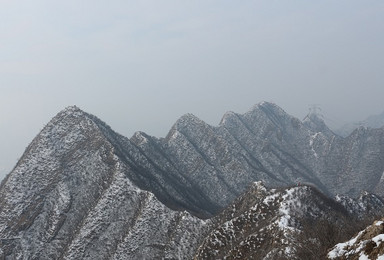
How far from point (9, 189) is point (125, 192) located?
34.6 m

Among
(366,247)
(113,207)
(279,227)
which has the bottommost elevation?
(366,247)

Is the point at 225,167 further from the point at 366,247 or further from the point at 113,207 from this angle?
the point at 366,247

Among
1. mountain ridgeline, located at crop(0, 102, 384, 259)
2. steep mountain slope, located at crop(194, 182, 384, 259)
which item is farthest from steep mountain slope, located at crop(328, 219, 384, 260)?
mountain ridgeline, located at crop(0, 102, 384, 259)

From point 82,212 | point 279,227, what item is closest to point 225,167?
point 82,212

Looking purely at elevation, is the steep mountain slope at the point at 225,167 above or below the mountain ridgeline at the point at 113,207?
above

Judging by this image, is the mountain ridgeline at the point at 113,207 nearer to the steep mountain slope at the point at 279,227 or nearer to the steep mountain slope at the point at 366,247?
the steep mountain slope at the point at 279,227

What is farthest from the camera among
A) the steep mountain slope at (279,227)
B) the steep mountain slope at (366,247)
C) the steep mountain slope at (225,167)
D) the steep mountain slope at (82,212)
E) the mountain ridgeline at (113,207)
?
the steep mountain slope at (225,167)

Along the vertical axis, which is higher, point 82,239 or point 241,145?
point 241,145

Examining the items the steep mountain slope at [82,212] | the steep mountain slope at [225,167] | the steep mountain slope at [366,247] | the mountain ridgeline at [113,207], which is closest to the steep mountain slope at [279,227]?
the mountain ridgeline at [113,207]

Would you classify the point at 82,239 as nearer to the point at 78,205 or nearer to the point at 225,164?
the point at 78,205

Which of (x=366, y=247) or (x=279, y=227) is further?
(x=279, y=227)

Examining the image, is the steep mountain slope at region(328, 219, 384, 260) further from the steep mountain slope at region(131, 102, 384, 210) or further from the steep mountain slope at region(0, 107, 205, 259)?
the steep mountain slope at region(131, 102, 384, 210)

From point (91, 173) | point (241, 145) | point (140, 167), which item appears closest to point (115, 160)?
point (91, 173)

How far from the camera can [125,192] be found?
92875mm
